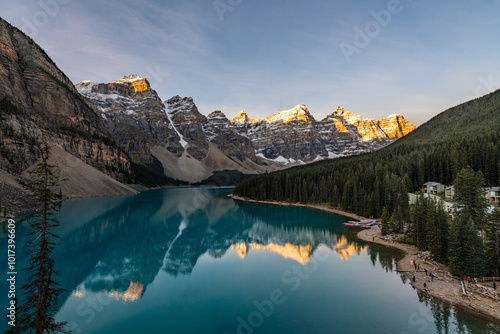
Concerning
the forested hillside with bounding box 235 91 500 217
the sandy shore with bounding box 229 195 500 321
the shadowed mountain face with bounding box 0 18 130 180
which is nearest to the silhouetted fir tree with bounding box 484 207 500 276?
the sandy shore with bounding box 229 195 500 321

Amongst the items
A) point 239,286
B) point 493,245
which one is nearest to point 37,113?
point 239,286

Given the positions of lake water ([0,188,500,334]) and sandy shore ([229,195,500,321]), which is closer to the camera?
lake water ([0,188,500,334])

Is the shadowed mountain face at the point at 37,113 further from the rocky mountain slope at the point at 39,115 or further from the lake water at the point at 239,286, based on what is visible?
the lake water at the point at 239,286

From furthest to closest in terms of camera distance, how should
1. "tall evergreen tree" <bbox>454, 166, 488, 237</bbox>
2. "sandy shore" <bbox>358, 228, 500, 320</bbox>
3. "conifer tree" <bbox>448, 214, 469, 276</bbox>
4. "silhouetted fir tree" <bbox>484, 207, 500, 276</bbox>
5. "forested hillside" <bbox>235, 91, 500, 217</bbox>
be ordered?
"forested hillside" <bbox>235, 91, 500, 217</bbox>
"tall evergreen tree" <bbox>454, 166, 488, 237</bbox>
"conifer tree" <bbox>448, 214, 469, 276</bbox>
"silhouetted fir tree" <bbox>484, 207, 500, 276</bbox>
"sandy shore" <bbox>358, 228, 500, 320</bbox>

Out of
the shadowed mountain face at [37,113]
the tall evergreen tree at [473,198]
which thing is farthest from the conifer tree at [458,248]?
the shadowed mountain face at [37,113]

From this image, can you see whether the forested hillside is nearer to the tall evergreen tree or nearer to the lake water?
the tall evergreen tree

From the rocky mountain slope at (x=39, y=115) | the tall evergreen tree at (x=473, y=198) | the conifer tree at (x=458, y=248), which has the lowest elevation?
the conifer tree at (x=458, y=248)
